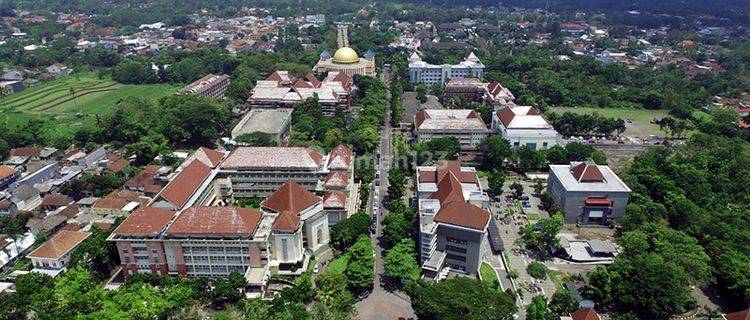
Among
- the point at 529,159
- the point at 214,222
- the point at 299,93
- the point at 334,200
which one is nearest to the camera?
the point at 214,222

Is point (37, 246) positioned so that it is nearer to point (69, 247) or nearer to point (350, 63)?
point (69, 247)

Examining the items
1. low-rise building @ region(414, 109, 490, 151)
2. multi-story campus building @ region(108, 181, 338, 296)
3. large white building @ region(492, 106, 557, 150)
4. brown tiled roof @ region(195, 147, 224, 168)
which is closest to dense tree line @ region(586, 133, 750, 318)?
large white building @ region(492, 106, 557, 150)

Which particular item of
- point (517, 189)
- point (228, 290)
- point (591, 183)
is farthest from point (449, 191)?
point (228, 290)

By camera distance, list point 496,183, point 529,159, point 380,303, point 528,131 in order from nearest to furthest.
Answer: point 380,303, point 496,183, point 529,159, point 528,131

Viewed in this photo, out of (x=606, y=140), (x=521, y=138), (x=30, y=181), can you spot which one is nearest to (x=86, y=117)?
(x=30, y=181)

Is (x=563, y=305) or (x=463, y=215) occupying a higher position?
(x=463, y=215)

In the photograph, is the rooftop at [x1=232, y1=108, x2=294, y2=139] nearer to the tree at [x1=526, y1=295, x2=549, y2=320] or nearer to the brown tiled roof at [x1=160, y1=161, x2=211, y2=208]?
the brown tiled roof at [x1=160, y1=161, x2=211, y2=208]

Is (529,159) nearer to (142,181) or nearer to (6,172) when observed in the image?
(142,181)
